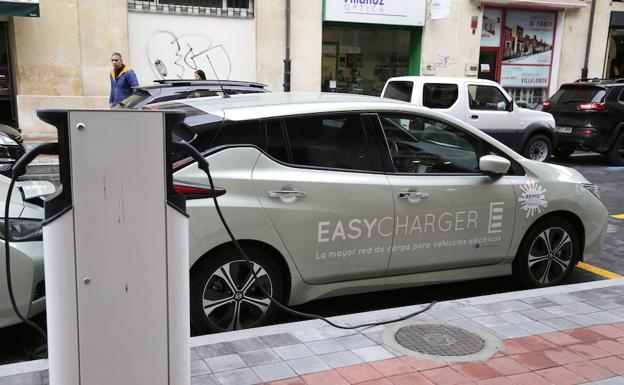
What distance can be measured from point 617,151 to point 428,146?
998 centimetres

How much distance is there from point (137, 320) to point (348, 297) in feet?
10.2

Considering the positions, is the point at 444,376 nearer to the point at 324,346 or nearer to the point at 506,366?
the point at 506,366

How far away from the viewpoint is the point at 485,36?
773 inches

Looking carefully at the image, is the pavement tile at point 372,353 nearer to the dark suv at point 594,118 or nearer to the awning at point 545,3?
the dark suv at point 594,118

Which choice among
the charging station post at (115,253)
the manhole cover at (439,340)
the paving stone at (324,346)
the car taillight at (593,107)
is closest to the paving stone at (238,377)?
the paving stone at (324,346)

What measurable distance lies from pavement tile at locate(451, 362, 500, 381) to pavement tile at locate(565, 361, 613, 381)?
0.50 m

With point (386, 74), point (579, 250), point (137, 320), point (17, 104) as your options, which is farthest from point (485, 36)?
point (137, 320)

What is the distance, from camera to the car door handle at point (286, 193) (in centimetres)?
410

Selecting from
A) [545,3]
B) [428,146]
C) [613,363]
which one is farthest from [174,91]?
[545,3]

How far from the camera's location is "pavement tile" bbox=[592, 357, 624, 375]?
357cm

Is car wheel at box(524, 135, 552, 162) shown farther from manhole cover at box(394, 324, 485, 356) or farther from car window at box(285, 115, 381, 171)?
manhole cover at box(394, 324, 485, 356)

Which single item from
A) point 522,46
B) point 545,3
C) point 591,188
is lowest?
point 591,188

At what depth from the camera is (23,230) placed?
13.0 ft

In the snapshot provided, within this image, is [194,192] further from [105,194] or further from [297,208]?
[105,194]
